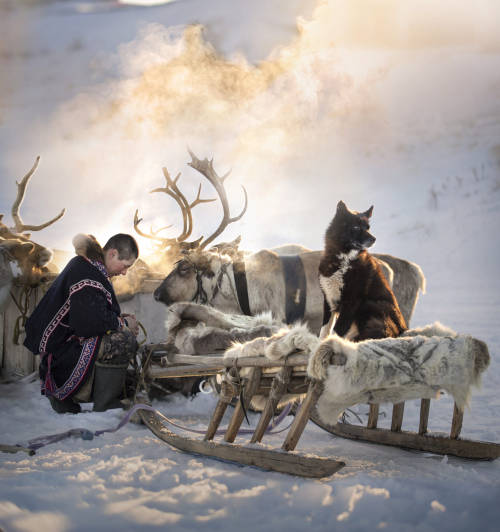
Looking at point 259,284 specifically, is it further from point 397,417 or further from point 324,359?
point 324,359

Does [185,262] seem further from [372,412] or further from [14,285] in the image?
[372,412]

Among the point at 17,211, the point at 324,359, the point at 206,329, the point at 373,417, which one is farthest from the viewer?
the point at 17,211

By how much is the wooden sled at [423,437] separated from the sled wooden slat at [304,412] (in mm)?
797

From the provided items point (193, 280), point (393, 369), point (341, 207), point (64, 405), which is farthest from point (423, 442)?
point (193, 280)

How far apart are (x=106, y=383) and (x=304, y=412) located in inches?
56.0

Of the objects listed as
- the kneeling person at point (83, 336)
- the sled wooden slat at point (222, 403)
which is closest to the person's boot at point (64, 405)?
the kneeling person at point (83, 336)

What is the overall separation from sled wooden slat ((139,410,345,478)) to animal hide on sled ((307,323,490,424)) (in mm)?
254

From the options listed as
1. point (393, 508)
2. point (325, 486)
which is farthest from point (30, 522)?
point (393, 508)

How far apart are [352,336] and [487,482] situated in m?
0.95

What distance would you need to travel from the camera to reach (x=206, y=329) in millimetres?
3322

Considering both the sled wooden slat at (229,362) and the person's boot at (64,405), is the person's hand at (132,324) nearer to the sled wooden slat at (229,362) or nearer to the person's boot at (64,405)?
the sled wooden slat at (229,362)

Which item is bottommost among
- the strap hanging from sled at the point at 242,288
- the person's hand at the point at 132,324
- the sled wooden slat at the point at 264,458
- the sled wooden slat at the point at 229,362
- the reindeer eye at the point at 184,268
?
the sled wooden slat at the point at 264,458

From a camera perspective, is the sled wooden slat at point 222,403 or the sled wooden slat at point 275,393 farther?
the sled wooden slat at point 222,403

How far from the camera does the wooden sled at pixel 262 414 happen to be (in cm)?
200
